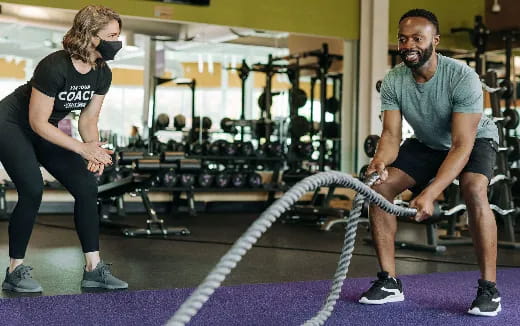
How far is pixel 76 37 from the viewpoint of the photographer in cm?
292

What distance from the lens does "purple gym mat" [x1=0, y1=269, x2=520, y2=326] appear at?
266 cm

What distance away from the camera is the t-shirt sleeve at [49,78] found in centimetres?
290

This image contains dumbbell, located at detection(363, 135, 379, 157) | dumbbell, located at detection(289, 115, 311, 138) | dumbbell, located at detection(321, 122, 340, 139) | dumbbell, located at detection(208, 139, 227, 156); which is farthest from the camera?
dumbbell, located at detection(321, 122, 340, 139)

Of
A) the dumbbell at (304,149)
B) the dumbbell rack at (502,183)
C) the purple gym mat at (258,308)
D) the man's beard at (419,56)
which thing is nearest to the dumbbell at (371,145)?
the dumbbell rack at (502,183)

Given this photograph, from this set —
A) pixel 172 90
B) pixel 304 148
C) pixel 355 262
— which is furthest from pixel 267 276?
pixel 172 90

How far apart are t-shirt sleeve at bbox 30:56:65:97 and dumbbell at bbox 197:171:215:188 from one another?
494cm

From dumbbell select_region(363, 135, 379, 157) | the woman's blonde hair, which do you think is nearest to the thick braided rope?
the woman's blonde hair

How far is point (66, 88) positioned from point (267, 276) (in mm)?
1434

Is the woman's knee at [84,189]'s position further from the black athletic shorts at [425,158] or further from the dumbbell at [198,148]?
the dumbbell at [198,148]

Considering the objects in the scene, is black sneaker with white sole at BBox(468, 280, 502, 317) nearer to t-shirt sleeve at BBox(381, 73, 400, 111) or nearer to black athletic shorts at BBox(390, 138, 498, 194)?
black athletic shorts at BBox(390, 138, 498, 194)

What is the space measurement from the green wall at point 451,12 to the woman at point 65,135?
6.61 meters

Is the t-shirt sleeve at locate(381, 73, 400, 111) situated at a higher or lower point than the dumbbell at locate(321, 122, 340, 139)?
higher

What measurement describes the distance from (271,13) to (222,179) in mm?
1974

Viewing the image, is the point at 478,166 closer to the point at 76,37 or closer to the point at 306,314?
the point at 306,314
